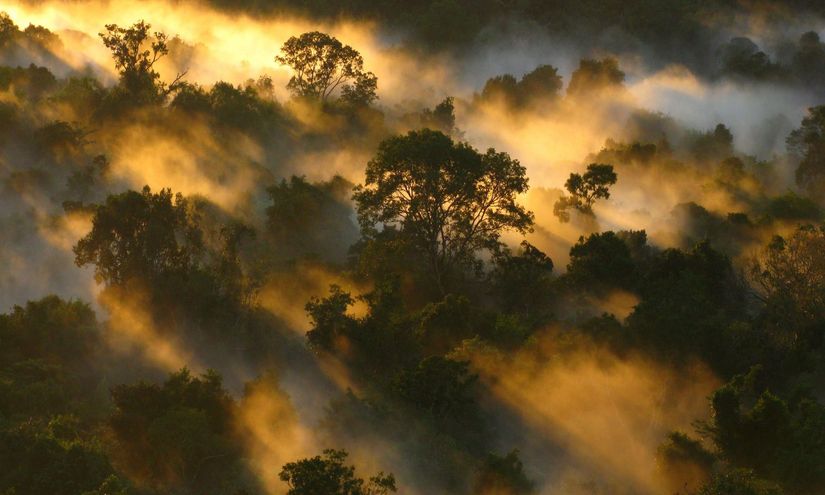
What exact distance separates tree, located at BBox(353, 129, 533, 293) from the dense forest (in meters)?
0.15

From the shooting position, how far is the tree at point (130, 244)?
38625mm

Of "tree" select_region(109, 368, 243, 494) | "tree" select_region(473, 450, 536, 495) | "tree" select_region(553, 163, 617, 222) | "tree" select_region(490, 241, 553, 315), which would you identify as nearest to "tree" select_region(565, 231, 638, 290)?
"tree" select_region(490, 241, 553, 315)

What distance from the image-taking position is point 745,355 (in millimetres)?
36750

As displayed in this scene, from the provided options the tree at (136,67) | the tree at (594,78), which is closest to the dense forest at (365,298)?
the tree at (136,67)

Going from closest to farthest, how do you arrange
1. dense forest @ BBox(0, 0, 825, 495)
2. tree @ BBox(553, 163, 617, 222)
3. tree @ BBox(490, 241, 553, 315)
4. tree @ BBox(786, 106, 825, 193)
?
dense forest @ BBox(0, 0, 825, 495) → tree @ BBox(490, 241, 553, 315) → tree @ BBox(553, 163, 617, 222) → tree @ BBox(786, 106, 825, 193)

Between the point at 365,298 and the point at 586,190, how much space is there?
21.1 meters

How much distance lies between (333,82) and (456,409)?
43368 mm

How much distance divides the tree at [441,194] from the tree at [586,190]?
10.6 metres

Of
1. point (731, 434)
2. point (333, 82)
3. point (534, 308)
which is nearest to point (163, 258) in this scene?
point (534, 308)

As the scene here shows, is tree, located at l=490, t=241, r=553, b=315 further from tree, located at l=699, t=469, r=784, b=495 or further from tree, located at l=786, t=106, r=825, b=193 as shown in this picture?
tree, located at l=786, t=106, r=825, b=193

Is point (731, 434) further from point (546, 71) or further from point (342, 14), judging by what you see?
point (342, 14)

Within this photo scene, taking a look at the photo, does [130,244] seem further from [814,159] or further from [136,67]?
[814,159]

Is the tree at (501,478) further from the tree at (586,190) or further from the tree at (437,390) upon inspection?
the tree at (586,190)

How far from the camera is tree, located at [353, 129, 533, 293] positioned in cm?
4388
